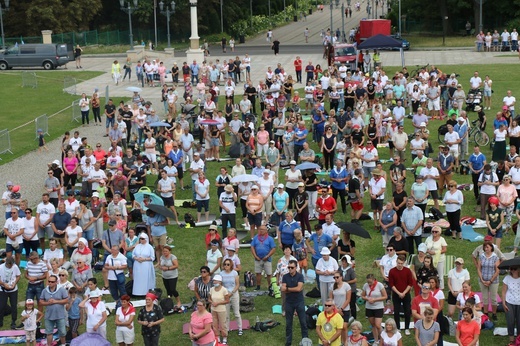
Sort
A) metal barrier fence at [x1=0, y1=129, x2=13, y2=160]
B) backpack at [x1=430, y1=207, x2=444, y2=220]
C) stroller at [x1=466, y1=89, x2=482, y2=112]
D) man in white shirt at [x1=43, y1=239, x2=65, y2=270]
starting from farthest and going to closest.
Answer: stroller at [x1=466, y1=89, x2=482, y2=112] < metal barrier fence at [x1=0, y1=129, x2=13, y2=160] < backpack at [x1=430, y1=207, x2=444, y2=220] < man in white shirt at [x1=43, y1=239, x2=65, y2=270]

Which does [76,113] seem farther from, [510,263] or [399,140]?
[510,263]

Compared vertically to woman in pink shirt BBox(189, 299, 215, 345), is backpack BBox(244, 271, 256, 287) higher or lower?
lower

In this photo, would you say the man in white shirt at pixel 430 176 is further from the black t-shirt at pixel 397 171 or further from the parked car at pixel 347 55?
the parked car at pixel 347 55

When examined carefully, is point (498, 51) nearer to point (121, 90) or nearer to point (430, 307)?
point (121, 90)

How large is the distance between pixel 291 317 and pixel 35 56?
44501mm

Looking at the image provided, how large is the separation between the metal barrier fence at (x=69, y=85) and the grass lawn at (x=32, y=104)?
321 millimetres

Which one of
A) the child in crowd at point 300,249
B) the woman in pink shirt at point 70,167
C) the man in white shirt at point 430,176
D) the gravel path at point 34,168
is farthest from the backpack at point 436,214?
the gravel path at point 34,168

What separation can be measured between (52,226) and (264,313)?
585 cm

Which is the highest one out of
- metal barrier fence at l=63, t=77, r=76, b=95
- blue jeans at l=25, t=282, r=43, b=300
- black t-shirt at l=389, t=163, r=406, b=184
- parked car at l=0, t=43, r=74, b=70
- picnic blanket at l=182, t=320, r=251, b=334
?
parked car at l=0, t=43, r=74, b=70

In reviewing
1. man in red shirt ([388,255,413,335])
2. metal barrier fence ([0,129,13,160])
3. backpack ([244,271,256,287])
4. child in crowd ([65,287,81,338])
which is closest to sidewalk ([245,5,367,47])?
metal barrier fence ([0,129,13,160])

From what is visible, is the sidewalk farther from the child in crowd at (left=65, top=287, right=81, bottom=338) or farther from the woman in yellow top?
the child in crowd at (left=65, top=287, right=81, bottom=338)

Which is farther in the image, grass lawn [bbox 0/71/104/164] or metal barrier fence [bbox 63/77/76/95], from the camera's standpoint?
metal barrier fence [bbox 63/77/76/95]

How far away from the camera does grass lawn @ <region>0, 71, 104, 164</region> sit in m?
36.4

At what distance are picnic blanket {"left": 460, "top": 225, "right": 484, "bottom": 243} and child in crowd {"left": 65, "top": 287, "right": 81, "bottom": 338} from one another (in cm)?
938
